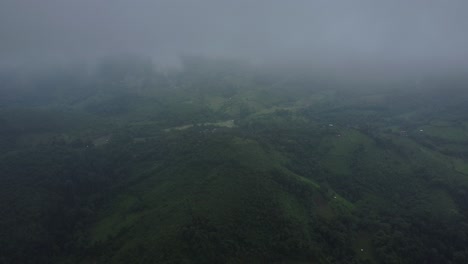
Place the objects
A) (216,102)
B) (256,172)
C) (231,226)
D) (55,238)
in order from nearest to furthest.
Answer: (231,226) < (55,238) < (256,172) < (216,102)

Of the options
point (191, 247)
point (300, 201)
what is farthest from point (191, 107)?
point (191, 247)

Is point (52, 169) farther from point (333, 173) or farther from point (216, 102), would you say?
point (216, 102)

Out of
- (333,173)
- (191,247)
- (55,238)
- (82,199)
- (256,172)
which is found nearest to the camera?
(191,247)

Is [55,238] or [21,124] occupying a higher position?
[21,124]

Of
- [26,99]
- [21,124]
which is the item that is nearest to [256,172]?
[21,124]

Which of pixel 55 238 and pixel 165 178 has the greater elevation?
pixel 165 178

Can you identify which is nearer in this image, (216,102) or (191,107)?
(191,107)

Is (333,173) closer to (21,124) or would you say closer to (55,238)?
(55,238)
